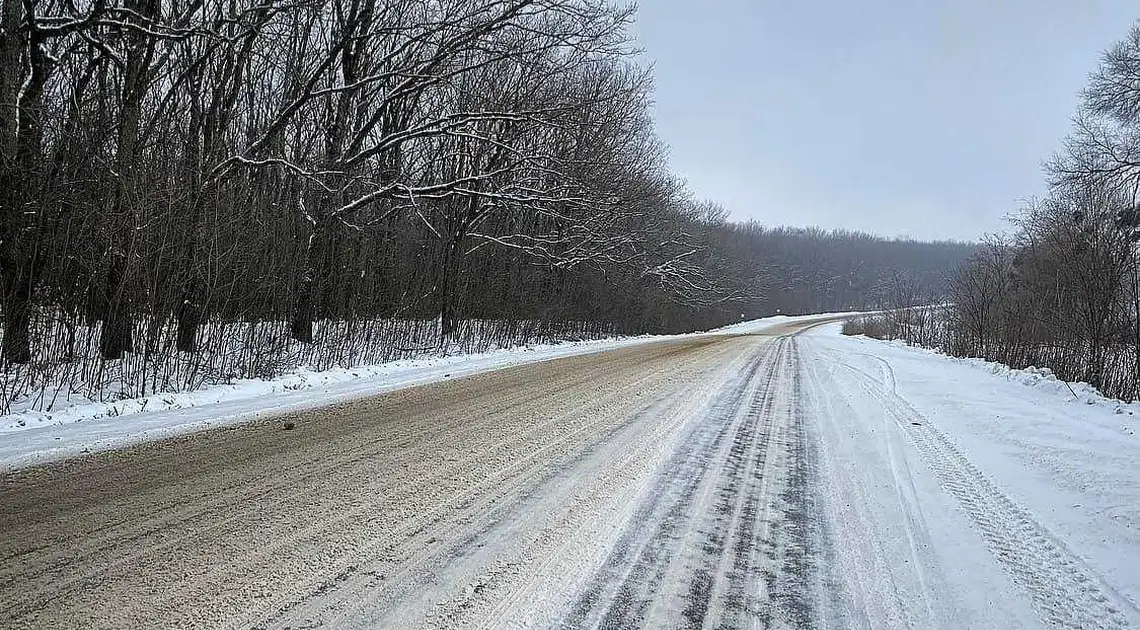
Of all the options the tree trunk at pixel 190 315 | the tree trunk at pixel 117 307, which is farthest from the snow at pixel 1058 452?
the tree trunk at pixel 117 307

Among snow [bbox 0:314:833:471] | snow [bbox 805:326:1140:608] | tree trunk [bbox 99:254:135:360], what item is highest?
tree trunk [bbox 99:254:135:360]

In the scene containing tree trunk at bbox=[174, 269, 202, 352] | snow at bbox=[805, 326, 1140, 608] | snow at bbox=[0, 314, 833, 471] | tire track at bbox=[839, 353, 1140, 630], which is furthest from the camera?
tree trunk at bbox=[174, 269, 202, 352]

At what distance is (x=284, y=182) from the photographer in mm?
13539

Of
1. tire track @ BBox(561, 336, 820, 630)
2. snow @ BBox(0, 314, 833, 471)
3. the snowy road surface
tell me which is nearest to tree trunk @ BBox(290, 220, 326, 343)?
snow @ BBox(0, 314, 833, 471)

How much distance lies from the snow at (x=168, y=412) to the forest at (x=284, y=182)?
523mm

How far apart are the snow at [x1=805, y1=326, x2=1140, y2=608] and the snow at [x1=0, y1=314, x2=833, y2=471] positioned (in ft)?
22.5

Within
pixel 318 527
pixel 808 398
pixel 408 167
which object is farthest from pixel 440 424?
pixel 408 167

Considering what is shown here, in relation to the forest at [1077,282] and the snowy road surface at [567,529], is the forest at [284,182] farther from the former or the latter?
the forest at [1077,282]

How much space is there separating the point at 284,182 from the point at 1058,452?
13489 millimetres

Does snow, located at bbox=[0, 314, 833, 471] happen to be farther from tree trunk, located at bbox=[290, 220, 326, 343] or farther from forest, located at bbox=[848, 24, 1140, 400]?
forest, located at bbox=[848, 24, 1140, 400]

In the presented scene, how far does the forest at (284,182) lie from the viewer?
8.36 metres

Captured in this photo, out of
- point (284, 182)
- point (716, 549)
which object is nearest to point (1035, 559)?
point (716, 549)

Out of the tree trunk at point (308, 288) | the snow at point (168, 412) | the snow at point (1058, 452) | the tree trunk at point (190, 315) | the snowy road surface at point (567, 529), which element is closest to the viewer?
the snowy road surface at point (567, 529)

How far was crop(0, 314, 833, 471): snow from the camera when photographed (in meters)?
5.32
